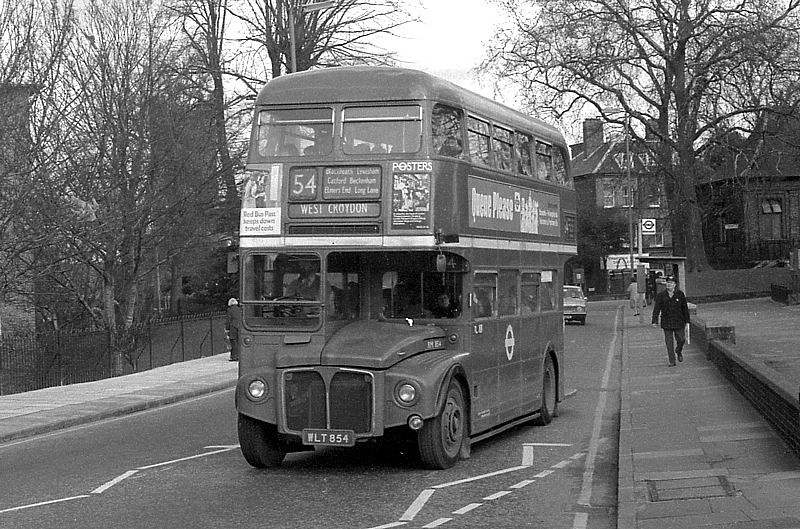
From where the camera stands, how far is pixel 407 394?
11.2 metres

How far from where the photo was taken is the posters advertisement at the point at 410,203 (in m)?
11.9

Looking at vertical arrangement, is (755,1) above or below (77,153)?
above

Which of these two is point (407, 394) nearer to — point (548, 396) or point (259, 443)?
point (259, 443)

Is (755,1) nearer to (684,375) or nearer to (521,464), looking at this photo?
(684,375)

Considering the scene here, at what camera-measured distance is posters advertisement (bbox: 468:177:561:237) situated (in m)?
13.1

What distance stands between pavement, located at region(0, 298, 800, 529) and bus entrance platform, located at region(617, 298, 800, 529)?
0.01 metres

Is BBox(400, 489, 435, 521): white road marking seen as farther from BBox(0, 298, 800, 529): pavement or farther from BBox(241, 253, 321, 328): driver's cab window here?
BBox(241, 253, 321, 328): driver's cab window

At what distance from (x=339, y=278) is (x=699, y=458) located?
4097 mm

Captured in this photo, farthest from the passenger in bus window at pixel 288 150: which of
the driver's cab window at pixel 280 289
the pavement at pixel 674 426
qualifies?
the pavement at pixel 674 426

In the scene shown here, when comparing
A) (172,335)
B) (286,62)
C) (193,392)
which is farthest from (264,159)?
(286,62)

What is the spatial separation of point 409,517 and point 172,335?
2885cm

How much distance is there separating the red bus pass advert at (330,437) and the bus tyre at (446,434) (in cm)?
77

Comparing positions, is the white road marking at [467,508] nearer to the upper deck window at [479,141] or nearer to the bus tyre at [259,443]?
the bus tyre at [259,443]

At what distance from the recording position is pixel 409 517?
31.3ft
